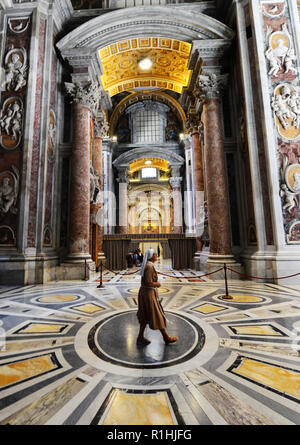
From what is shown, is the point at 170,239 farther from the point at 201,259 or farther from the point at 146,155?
the point at 146,155

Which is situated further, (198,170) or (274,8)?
(198,170)

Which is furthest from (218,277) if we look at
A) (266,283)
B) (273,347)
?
(273,347)

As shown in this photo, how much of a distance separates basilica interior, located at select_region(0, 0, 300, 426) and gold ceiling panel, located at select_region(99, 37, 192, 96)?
0.08 m

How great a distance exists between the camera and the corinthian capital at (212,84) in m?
8.07

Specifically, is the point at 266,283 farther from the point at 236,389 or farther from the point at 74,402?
the point at 74,402

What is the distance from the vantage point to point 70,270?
7.54 meters

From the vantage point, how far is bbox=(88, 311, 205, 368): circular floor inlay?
231cm

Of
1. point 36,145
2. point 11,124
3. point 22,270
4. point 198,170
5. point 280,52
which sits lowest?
point 22,270

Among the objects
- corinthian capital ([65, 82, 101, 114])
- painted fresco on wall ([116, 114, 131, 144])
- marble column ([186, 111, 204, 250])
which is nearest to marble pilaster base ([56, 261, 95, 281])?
marble column ([186, 111, 204, 250])

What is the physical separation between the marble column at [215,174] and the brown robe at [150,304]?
523 cm

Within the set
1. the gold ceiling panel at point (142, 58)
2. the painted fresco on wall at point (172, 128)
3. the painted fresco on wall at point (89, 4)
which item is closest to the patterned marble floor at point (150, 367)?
the gold ceiling panel at point (142, 58)

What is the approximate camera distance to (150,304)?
260 centimetres

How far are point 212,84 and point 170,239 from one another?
22.1 ft

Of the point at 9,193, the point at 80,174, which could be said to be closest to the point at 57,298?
the point at 9,193
